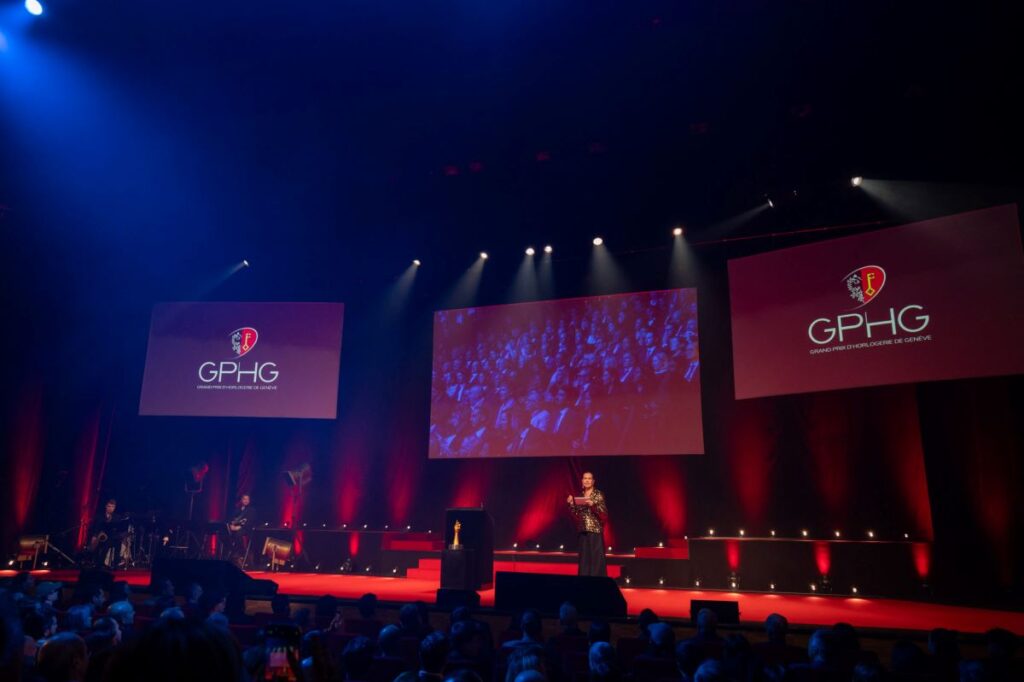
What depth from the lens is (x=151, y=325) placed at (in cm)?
1334

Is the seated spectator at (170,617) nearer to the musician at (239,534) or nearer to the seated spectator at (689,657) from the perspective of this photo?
the seated spectator at (689,657)

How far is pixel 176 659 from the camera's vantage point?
1.03 meters

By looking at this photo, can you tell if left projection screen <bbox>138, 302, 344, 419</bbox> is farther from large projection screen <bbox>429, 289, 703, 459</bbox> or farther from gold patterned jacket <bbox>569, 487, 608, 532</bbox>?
gold patterned jacket <bbox>569, 487, 608, 532</bbox>

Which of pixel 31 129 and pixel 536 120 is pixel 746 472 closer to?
pixel 536 120

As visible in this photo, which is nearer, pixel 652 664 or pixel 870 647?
pixel 652 664

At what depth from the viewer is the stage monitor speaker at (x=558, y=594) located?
7039mm

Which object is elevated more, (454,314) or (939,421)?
(454,314)

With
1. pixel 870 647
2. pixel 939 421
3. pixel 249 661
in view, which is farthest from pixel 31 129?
pixel 939 421

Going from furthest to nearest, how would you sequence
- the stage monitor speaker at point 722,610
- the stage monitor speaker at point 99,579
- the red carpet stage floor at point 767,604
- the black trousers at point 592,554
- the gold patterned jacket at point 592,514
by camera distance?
the gold patterned jacket at point 592,514 < the black trousers at point 592,554 < the red carpet stage floor at point 767,604 < the stage monitor speaker at point 99,579 < the stage monitor speaker at point 722,610

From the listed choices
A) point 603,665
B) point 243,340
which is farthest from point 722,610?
point 243,340

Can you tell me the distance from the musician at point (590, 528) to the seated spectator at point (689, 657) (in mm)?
5763

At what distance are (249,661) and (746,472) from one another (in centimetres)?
1000

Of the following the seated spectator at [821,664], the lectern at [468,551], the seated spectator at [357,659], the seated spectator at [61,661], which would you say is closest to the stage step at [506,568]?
the lectern at [468,551]

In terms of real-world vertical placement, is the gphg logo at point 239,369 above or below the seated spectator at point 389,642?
above
